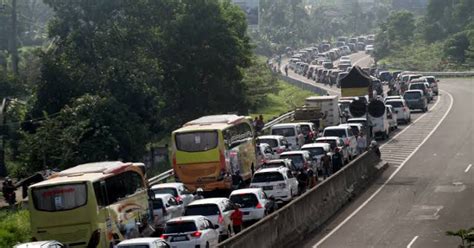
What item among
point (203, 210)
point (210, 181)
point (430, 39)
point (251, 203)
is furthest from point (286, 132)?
point (430, 39)

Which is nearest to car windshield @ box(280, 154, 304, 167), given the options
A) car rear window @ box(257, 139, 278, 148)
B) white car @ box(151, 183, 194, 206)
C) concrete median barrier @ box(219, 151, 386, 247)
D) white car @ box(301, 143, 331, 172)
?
white car @ box(301, 143, 331, 172)

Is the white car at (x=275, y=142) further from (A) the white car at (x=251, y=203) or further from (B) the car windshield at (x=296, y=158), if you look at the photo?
(A) the white car at (x=251, y=203)

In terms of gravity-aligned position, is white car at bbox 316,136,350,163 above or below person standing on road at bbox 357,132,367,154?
above

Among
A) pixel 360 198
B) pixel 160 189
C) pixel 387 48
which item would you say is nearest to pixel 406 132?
pixel 360 198

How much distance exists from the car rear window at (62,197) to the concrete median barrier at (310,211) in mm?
4725

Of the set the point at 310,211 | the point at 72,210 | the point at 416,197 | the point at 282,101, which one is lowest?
the point at 282,101

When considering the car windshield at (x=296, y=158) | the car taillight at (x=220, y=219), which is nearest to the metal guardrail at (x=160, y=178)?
the car windshield at (x=296, y=158)

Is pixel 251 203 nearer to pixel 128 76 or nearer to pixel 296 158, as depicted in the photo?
pixel 296 158

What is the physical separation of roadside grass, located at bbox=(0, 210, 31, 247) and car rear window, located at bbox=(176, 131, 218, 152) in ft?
22.2

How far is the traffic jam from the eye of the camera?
98.7ft

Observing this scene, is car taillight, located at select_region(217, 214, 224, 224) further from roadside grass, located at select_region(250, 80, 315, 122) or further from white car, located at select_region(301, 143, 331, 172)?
roadside grass, located at select_region(250, 80, 315, 122)

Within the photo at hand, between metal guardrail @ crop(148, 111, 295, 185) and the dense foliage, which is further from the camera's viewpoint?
the dense foliage

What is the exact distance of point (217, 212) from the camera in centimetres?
3183

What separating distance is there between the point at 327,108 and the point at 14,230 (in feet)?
97.3
